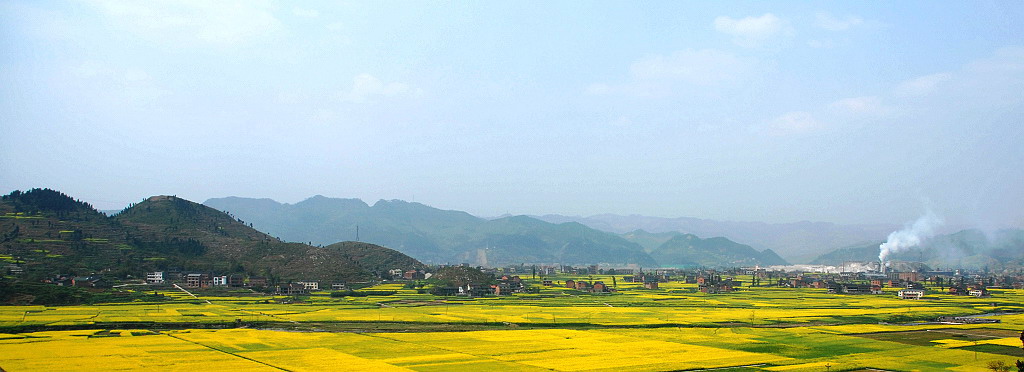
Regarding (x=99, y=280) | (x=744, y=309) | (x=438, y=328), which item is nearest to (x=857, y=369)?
(x=438, y=328)

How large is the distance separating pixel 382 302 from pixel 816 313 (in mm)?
47825

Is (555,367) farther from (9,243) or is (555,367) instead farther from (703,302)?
(9,243)

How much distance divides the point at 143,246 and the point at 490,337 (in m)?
94.2

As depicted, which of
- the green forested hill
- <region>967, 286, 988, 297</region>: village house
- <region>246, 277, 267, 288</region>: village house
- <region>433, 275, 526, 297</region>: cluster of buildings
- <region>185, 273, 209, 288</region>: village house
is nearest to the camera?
<region>185, 273, 209, 288</region>: village house

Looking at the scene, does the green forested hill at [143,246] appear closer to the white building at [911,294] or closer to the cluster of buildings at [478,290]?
the cluster of buildings at [478,290]

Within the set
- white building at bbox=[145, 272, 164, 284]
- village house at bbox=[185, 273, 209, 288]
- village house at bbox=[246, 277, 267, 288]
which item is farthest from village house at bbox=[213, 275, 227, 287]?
white building at bbox=[145, 272, 164, 284]

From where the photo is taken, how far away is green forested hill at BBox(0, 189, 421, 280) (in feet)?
376

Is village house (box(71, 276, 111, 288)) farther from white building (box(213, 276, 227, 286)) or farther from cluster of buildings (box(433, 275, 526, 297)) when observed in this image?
cluster of buildings (box(433, 275, 526, 297))

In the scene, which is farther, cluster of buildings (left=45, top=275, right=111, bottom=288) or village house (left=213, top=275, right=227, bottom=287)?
village house (left=213, top=275, right=227, bottom=287)

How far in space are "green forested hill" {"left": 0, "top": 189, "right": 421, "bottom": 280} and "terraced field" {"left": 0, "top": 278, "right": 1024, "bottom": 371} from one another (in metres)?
Answer: 30.4

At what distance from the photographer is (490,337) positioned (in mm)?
57688

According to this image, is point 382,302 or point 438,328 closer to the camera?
point 438,328

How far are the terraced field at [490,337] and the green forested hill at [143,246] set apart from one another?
30.4 m

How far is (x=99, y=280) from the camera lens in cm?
10375
